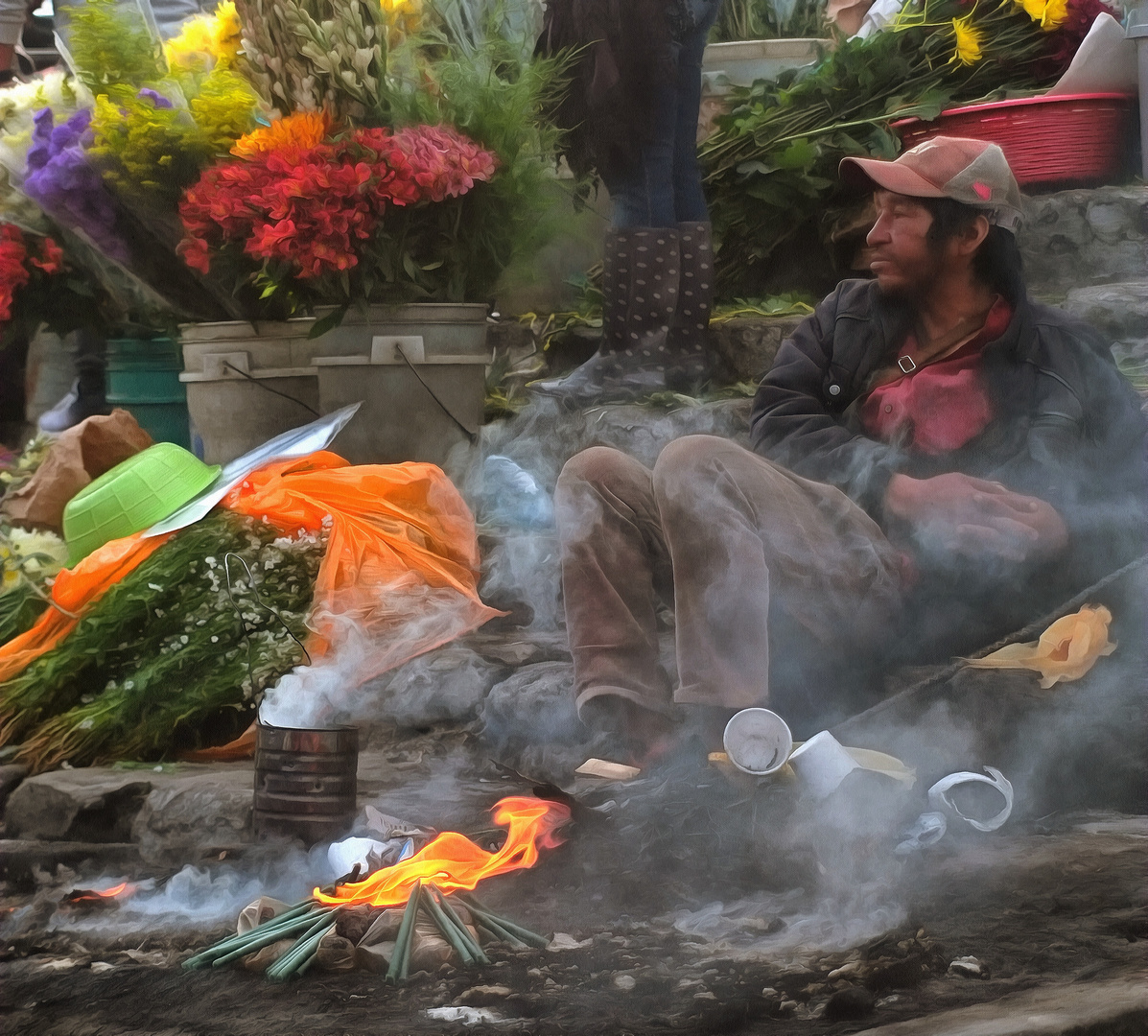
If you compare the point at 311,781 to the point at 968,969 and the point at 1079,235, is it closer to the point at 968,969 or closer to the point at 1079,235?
the point at 968,969

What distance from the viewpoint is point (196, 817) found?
287cm

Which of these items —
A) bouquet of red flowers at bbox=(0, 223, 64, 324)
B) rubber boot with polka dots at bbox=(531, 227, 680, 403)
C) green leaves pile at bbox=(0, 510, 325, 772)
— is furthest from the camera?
bouquet of red flowers at bbox=(0, 223, 64, 324)

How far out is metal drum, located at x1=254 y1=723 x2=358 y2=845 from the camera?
2.67 metres

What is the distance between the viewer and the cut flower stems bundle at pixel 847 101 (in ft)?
10.4

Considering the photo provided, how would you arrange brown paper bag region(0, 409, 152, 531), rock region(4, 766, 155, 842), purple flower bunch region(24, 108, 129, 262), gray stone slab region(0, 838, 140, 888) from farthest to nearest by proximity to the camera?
1. brown paper bag region(0, 409, 152, 531)
2. purple flower bunch region(24, 108, 129, 262)
3. rock region(4, 766, 155, 842)
4. gray stone slab region(0, 838, 140, 888)

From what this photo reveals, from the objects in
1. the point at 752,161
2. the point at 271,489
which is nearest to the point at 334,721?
the point at 271,489

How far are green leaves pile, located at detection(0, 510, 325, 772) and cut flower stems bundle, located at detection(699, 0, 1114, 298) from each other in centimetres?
154

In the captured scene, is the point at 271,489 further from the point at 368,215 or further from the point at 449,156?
the point at 449,156

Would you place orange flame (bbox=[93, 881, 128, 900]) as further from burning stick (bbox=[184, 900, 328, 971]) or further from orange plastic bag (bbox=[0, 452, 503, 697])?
orange plastic bag (bbox=[0, 452, 503, 697])

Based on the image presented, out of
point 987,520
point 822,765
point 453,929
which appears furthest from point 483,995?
point 987,520

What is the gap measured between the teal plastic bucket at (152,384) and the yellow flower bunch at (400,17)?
4.95ft

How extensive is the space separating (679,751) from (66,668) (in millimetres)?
1769

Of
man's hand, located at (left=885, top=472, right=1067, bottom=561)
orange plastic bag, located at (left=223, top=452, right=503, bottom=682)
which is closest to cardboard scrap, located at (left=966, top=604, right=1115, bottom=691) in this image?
man's hand, located at (left=885, top=472, right=1067, bottom=561)

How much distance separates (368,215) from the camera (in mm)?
3469
